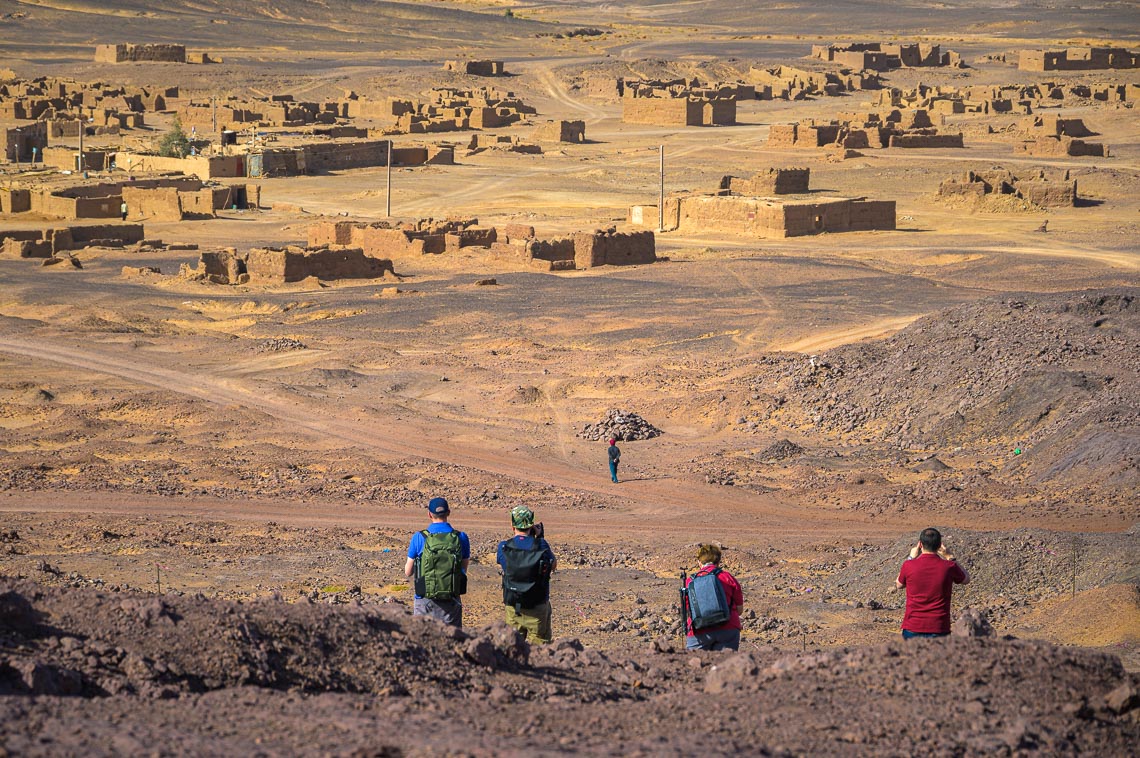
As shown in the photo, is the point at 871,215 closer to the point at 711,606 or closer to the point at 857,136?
the point at 857,136

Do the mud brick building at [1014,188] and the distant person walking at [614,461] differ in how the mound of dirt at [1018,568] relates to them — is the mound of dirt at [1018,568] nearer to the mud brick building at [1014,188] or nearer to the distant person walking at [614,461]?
the distant person walking at [614,461]

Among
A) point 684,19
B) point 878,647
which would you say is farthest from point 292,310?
point 684,19

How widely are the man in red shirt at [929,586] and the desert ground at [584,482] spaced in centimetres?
94

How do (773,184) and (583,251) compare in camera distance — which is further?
(773,184)

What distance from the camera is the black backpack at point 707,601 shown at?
9.35m

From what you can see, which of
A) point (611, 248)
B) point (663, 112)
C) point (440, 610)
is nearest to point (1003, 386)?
point (440, 610)

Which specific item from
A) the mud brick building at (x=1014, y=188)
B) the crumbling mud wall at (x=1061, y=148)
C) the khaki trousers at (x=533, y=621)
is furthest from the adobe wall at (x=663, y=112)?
the khaki trousers at (x=533, y=621)

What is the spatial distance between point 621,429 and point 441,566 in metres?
13.5

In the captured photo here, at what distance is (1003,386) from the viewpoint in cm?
2250

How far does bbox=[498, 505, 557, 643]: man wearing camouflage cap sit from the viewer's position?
31.5 ft

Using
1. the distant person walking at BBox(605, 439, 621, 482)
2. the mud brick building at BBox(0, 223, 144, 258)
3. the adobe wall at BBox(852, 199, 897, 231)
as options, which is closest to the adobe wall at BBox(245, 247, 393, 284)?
the mud brick building at BBox(0, 223, 144, 258)

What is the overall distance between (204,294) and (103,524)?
67.7 ft

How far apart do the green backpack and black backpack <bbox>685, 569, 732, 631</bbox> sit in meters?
1.42

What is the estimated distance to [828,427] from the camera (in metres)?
23.4
